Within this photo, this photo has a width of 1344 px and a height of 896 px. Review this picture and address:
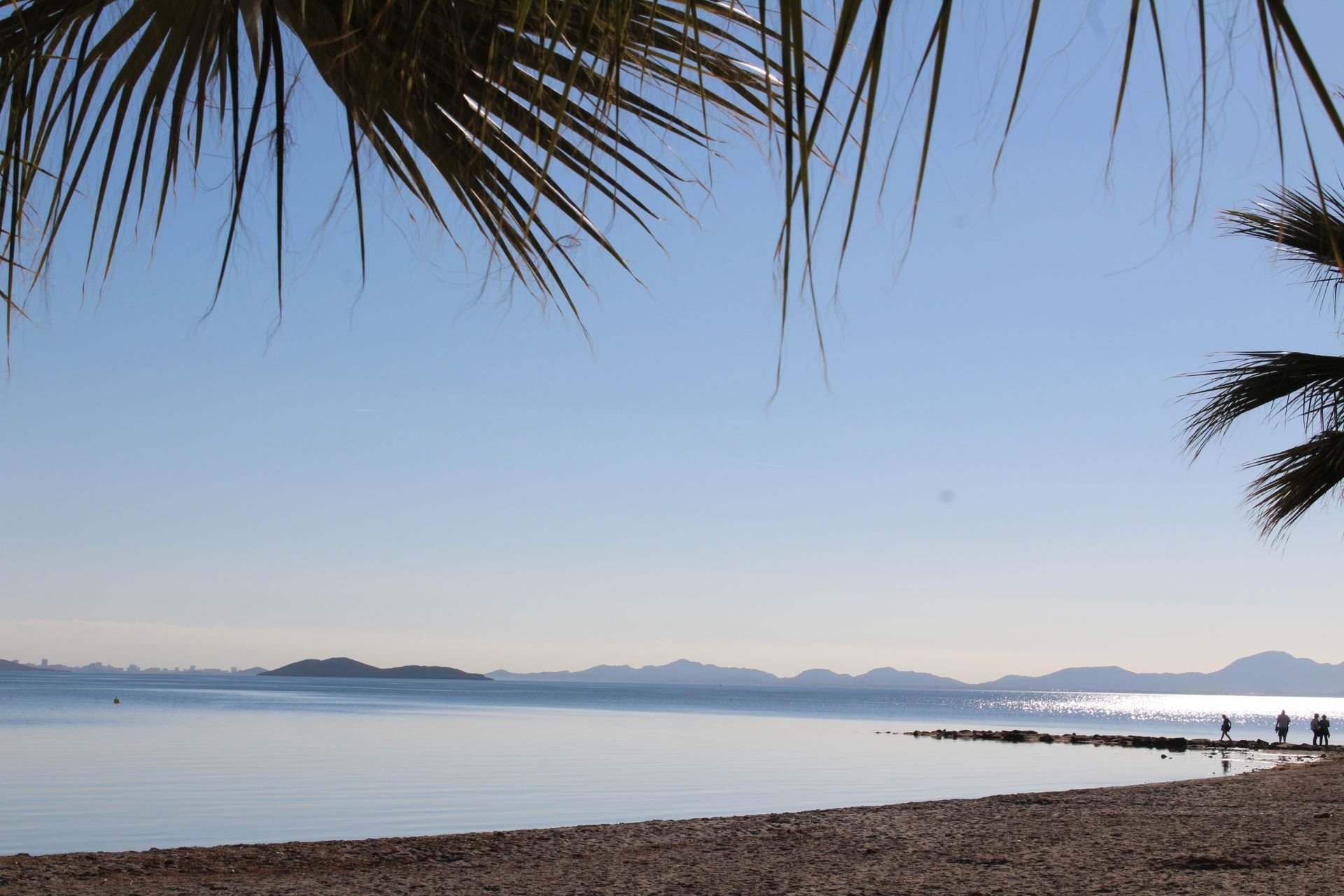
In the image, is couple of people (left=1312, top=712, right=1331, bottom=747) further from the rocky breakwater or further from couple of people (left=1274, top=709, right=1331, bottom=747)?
the rocky breakwater

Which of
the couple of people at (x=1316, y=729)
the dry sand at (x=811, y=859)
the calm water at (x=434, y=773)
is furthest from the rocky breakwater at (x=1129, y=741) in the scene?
the dry sand at (x=811, y=859)

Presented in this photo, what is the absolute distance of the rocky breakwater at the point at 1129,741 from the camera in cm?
4212

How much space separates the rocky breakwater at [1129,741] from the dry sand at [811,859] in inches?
1288

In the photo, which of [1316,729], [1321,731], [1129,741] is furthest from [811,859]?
[1129,741]

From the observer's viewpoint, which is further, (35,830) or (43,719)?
(43,719)

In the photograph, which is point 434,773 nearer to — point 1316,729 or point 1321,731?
point 1321,731

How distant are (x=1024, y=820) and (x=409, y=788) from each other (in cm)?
1526

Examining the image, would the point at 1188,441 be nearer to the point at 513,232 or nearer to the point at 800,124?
A: the point at 513,232

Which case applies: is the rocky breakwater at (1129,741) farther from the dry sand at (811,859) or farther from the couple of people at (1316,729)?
the dry sand at (811,859)

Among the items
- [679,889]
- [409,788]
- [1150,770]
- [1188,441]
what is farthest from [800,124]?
[1150,770]

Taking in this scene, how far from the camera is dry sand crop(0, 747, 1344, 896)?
7789 mm

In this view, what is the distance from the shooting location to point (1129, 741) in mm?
46312

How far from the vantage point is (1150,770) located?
3130cm

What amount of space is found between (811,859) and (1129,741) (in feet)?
139
